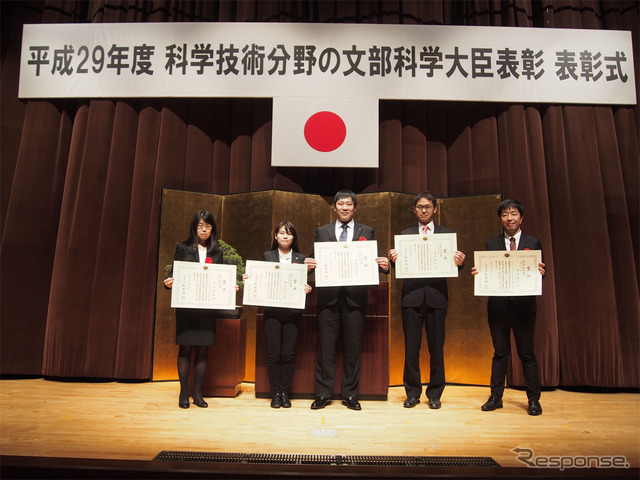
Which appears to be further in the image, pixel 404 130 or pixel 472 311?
pixel 404 130

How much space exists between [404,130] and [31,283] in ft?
12.8

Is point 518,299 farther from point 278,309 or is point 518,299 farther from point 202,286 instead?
point 202,286

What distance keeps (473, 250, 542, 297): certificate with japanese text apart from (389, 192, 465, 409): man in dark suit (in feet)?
0.91

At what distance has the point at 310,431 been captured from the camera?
102 inches

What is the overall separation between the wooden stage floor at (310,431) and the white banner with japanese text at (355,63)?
2743 mm

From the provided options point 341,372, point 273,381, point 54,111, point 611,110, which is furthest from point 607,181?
point 54,111

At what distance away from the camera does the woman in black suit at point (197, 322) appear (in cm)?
312

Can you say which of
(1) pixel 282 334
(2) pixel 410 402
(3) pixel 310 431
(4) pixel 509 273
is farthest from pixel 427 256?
(3) pixel 310 431

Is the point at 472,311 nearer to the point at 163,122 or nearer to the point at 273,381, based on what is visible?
the point at 273,381

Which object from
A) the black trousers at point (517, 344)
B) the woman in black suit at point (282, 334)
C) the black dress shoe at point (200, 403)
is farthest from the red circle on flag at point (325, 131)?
the black dress shoe at point (200, 403)

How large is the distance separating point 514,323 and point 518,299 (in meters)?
0.17

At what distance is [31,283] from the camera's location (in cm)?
432

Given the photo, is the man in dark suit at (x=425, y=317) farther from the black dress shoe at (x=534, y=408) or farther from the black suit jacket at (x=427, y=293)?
the black dress shoe at (x=534, y=408)

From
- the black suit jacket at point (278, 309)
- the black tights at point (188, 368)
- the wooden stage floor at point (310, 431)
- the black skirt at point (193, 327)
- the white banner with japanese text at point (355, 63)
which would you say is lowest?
the wooden stage floor at point (310, 431)
